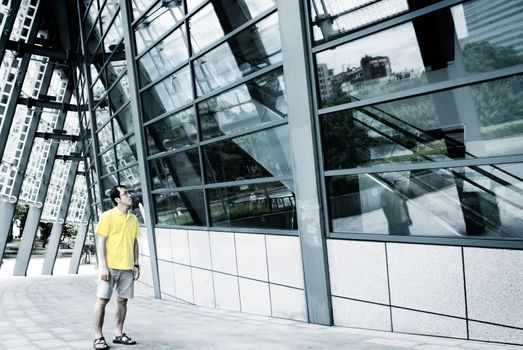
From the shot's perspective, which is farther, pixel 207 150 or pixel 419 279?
pixel 207 150

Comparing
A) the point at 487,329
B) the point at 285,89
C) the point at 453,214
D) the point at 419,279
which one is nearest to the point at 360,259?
the point at 419,279

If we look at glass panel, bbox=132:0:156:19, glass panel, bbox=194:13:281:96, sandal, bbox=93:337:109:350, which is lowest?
sandal, bbox=93:337:109:350

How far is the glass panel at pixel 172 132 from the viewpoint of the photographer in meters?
8.59

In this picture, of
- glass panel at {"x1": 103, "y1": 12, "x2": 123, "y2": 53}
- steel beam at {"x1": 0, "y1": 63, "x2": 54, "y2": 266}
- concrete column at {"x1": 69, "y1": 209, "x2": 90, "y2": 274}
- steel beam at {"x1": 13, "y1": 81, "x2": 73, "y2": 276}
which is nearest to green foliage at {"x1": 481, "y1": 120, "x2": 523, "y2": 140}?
glass panel at {"x1": 103, "y1": 12, "x2": 123, "y2": 53}

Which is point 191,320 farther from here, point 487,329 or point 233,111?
point 487,329

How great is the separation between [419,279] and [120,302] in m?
2.96

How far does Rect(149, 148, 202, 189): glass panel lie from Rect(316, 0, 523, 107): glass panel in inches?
139

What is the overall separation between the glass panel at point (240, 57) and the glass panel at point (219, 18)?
7.2 inches

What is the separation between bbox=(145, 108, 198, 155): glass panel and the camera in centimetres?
859

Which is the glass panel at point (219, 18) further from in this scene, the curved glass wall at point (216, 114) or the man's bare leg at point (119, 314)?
the man's bare leg at point (119, 314)

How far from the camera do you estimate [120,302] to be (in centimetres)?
504

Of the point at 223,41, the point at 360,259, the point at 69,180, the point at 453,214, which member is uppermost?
the point at 69,180

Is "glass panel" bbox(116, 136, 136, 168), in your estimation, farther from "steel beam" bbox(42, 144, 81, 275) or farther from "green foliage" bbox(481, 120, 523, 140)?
"steel beam" bbox(42, 144, 81, 275)

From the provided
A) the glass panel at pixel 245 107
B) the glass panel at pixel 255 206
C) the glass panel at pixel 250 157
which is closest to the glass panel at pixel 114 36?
the glass panel at pixel 245 107
